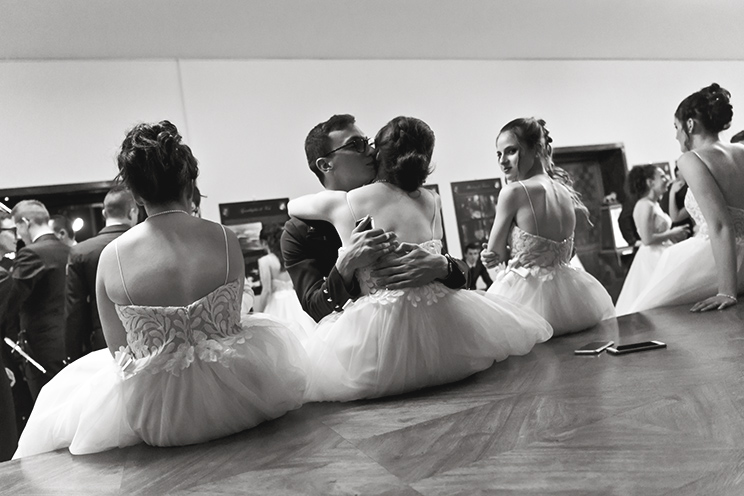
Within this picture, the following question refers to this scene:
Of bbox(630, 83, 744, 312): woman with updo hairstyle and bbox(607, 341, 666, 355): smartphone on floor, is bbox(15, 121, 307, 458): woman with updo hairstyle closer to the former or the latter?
bbox(607, 341, 666, 355): smartphone on floor

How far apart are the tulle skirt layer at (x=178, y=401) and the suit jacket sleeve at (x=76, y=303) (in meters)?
1.42

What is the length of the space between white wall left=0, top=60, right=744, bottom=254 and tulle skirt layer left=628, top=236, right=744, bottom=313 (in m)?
4.07

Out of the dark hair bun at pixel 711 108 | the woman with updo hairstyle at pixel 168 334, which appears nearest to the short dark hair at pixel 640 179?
the dark hair bun at pixel 711 108

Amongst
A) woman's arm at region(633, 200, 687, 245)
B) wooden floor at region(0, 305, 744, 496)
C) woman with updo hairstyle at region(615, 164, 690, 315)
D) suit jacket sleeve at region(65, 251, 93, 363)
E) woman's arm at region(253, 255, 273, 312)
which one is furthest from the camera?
woman's arm at region(253, 255, 273, 312)

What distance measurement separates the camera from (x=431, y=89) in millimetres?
8359

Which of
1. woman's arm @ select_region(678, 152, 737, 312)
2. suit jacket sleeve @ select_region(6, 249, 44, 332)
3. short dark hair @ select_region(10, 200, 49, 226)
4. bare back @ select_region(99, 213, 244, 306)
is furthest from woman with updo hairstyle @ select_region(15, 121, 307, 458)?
short dark hair @ select_region(10, 200, 49, 226)

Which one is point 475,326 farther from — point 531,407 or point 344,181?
point 344,181

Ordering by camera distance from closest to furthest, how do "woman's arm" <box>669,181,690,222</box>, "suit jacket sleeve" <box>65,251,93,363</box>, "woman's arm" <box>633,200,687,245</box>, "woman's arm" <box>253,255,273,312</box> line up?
"suit jacket sleeve" <box>65,251,93,363</box>
"woman's arm" <box>669,181,690,222</box>
"woman's arm" <box>633,200,687,245</box>
"woman's arm" <box>253,255,273,312</box>

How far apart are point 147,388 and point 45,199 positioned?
4757 millimetres

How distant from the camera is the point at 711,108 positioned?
370cm

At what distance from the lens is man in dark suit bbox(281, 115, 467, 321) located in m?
2.51

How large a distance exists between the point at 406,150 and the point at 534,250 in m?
1.19

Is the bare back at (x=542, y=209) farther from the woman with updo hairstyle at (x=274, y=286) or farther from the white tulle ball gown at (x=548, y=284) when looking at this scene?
the woman with updo hairstyle at (x=274, y=286)

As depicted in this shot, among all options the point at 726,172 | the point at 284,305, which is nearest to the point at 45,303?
the point at 284,305
